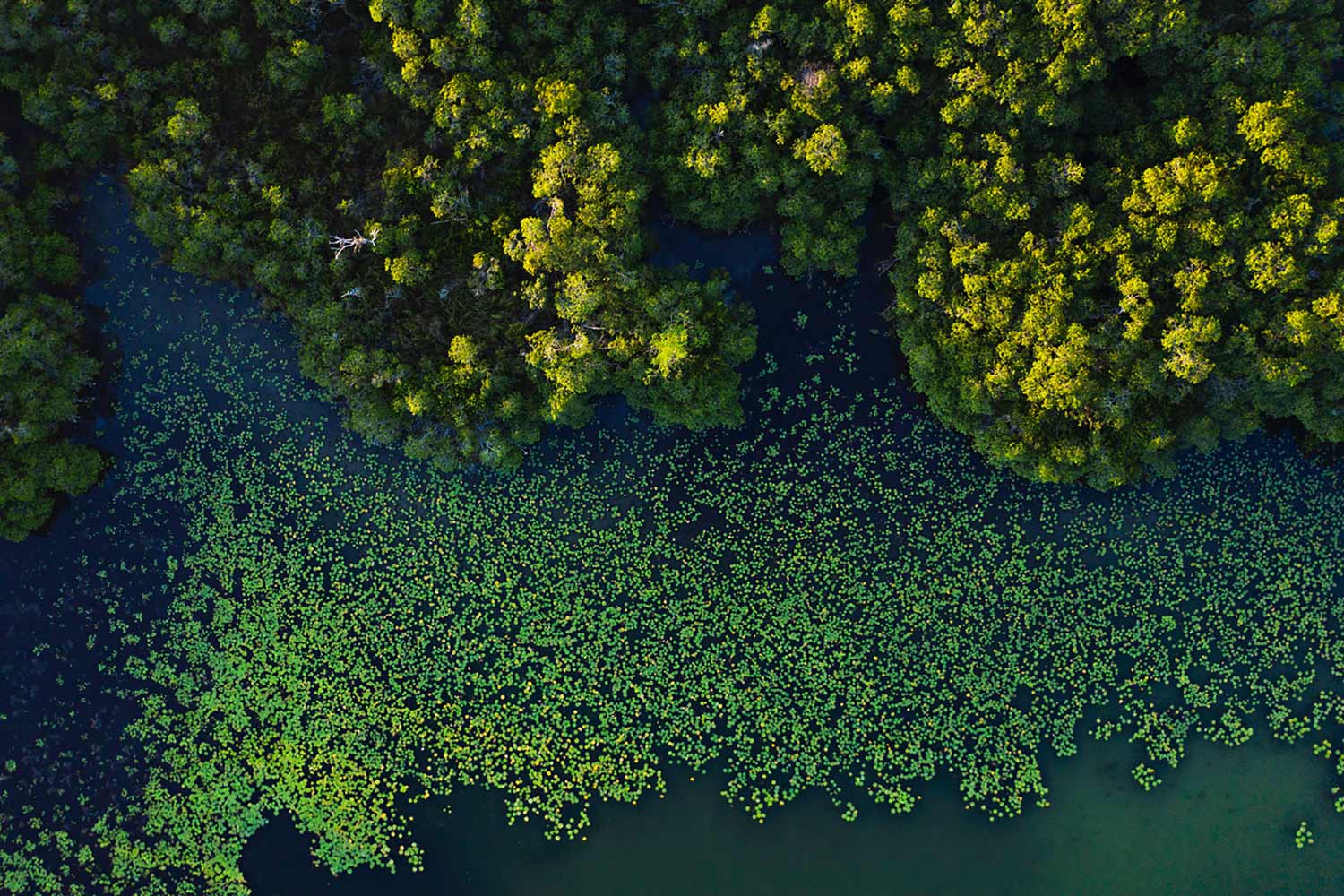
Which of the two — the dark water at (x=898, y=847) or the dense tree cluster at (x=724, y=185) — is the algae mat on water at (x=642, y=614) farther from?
the dense tree cluster at (x=724, y=185)

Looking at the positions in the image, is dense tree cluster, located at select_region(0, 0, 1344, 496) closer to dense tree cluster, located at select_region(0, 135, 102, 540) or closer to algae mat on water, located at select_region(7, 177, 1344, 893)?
dense tree cluster, located at select_region(0, 135, 102, 540)

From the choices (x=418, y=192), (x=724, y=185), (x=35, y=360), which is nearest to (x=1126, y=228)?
(x=724, y=185)

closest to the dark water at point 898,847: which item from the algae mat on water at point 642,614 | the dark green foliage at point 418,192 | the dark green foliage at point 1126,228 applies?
the algae mat on water at point 642,614

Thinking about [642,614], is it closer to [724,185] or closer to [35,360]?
[724,185]

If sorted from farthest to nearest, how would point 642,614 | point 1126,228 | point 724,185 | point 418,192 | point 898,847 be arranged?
point 642,614 < point 898,847 < point 418,192 < point 724,185 < point 1126,228

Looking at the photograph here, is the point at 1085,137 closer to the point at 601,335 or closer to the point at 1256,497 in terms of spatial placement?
the point at 1256,497

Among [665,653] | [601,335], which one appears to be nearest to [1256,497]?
[665,653]
